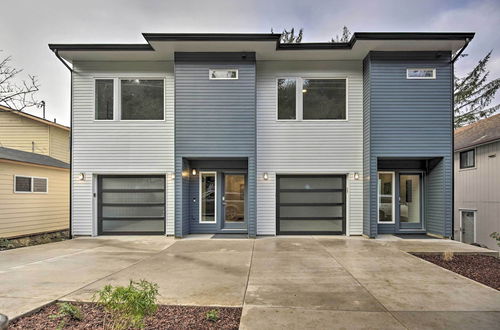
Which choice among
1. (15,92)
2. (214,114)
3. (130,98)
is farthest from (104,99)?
(214,114)

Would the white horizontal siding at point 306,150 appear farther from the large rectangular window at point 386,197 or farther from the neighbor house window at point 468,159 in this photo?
the neighbor house window at point 468,159

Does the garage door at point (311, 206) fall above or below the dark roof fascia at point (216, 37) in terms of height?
below

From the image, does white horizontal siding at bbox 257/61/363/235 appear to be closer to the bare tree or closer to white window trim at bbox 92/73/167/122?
white window trim at bbox 92/73/167/122

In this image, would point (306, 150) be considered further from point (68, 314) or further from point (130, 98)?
point (68, 314)

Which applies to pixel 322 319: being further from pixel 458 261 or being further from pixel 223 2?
pixel 223 2

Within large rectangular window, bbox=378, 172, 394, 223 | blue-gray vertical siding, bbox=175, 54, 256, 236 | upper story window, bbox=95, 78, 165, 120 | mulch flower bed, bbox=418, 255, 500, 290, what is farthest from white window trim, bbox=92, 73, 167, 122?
mulch flower bed, bbox=418, 255, 500, 290

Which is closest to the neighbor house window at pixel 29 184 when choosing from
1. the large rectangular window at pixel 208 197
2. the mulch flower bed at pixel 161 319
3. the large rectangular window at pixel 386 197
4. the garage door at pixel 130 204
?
the garage door at pixel 130 204

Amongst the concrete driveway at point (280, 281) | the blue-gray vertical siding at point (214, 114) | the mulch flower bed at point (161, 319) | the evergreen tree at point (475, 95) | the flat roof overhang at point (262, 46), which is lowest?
the concrete driveway at point (280, 281)

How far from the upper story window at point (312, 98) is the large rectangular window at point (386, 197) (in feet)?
7.21

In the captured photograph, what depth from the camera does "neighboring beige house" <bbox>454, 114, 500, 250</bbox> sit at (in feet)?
31.1

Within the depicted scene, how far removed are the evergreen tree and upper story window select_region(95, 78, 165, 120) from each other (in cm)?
1924

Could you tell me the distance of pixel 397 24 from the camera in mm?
12898

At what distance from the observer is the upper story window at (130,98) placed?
8367 mm

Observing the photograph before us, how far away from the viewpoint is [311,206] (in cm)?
845
